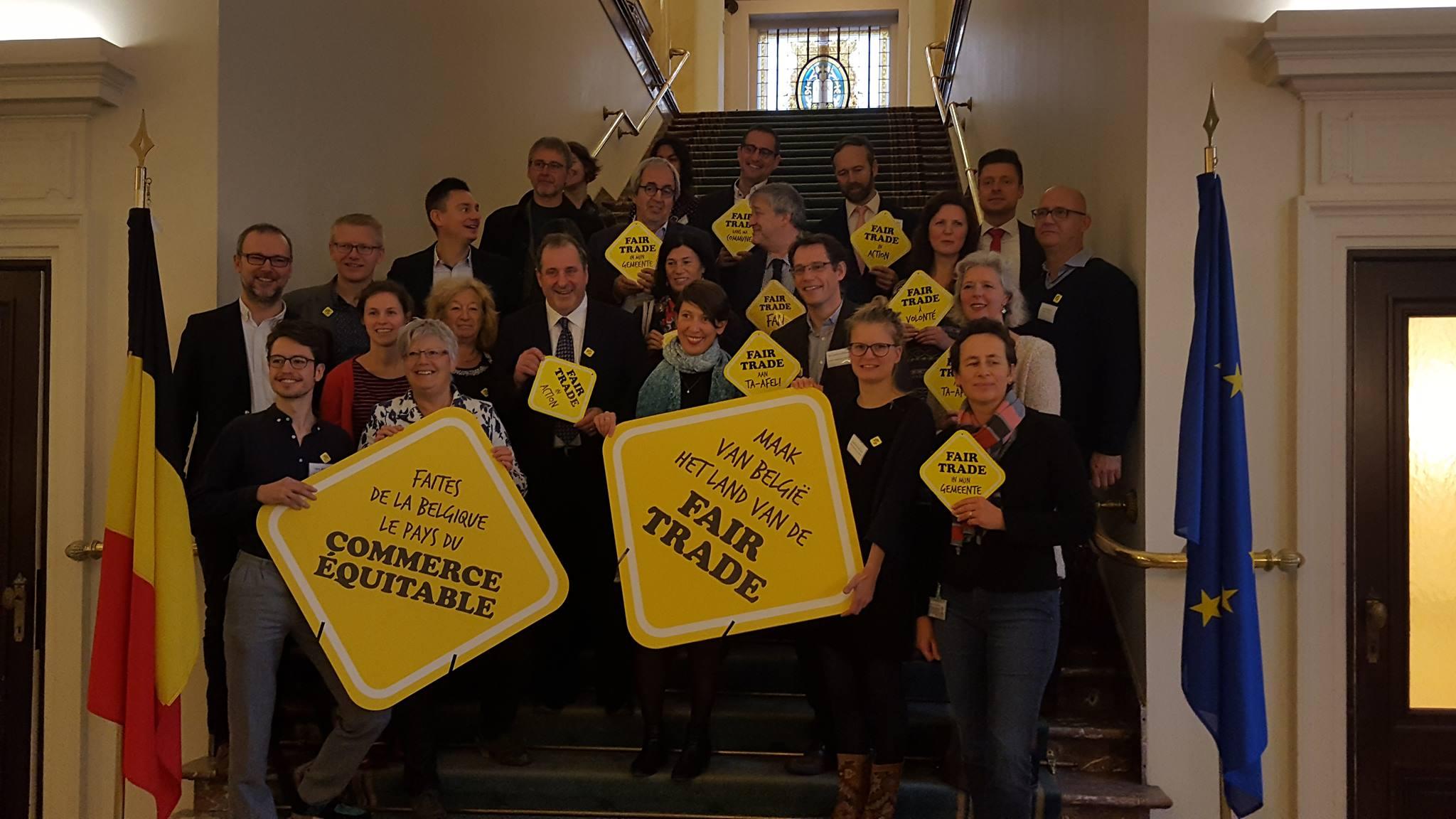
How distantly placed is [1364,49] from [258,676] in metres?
4.02

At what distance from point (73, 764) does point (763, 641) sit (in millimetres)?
2597

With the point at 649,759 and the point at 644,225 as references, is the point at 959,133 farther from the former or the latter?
the point at 649,759

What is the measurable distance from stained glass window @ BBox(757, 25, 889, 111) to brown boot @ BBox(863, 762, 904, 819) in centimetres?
1254

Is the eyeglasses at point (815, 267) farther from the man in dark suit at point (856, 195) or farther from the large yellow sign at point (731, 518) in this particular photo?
the man in dark suit at point (856, 195)

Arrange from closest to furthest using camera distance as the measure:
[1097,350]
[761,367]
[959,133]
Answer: [761,367] → [1097,350] → [959,133]

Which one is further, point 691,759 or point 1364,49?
point 1364,49

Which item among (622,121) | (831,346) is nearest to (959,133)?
(622,121)

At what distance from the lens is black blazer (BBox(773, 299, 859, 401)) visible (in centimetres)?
347

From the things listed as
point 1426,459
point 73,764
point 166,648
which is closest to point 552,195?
point 166,648

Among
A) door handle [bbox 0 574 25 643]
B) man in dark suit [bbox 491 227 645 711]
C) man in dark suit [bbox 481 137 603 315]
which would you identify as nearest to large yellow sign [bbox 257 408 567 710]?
man in dark suit [bbox 491 227 645 711]

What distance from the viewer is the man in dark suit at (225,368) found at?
3746 mm

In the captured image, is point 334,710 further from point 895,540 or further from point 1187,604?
point 1187,604

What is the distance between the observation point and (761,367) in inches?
136

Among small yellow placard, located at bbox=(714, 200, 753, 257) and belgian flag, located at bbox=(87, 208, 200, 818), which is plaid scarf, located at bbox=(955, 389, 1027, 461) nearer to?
small yellow placard, located at bbox=(714, 200, 753, 257)
